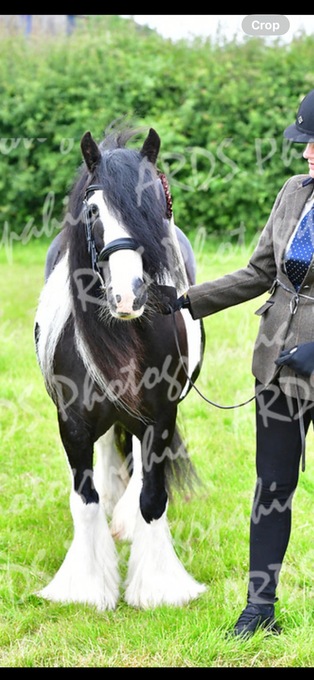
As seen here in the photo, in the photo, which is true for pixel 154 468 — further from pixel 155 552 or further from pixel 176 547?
pixel 176 547

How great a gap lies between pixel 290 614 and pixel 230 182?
7.18 m

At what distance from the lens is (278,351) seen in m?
2.74

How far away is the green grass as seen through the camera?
2791mm

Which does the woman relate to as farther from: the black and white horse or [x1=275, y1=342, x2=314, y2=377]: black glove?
the black and white horse

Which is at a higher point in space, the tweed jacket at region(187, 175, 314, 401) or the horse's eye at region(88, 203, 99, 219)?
the horse's eye at region(88, 203, 99, 219)

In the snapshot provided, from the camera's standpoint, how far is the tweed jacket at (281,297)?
8.87 feet

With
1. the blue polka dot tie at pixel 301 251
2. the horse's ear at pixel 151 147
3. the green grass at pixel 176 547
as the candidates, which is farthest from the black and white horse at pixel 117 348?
the blue polka dot tie at pixel 301 251

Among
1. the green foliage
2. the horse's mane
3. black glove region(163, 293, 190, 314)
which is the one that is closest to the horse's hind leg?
the horse's mane

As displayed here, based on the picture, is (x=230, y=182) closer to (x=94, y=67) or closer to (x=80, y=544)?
(x=94, y=67)

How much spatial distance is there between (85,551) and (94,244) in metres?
1.29

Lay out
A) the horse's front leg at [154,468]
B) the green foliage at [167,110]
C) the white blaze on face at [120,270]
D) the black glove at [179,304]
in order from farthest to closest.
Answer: the green foliage at [167,110] → the horse's front leg at [154,468] → the black glove at [179,304] → the white blaze on face at [120,270]

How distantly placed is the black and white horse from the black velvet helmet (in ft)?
1.55

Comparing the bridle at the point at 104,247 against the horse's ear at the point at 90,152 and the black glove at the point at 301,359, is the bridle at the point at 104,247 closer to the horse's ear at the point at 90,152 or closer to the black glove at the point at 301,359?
the horse's ear at the point at 90,152

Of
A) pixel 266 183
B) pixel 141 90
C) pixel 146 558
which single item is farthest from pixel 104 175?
pixel 141 90
